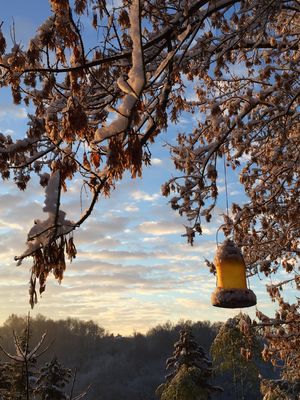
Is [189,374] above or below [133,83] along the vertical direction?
below

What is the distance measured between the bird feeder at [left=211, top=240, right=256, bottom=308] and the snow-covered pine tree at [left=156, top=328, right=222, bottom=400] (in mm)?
28581

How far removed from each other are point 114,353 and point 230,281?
114m

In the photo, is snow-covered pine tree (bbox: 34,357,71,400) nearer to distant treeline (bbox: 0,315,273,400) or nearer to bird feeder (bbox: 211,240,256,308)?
bird feeder (bbox: 211,240,256,308)

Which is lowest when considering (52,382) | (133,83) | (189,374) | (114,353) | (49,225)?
(52,382)

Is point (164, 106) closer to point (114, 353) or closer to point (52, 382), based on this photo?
point (52, 382)

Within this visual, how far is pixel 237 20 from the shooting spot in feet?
21.1

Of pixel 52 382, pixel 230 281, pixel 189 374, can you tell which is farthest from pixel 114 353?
pixel 230 281

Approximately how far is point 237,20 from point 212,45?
20.6 inches

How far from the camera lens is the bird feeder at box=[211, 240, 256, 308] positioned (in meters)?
4.11

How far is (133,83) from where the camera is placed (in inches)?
111

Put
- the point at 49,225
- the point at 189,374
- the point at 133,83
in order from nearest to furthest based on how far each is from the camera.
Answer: the point at 133,83 → the point at 49,225 → the point at 189,374

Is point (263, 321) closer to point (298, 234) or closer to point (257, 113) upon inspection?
point (298, 234)

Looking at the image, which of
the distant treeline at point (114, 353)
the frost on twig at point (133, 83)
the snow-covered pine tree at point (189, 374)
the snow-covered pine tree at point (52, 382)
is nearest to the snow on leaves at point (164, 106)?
the frost on twig at point (133, 83)

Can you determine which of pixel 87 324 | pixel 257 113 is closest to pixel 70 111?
pixel 257 113
